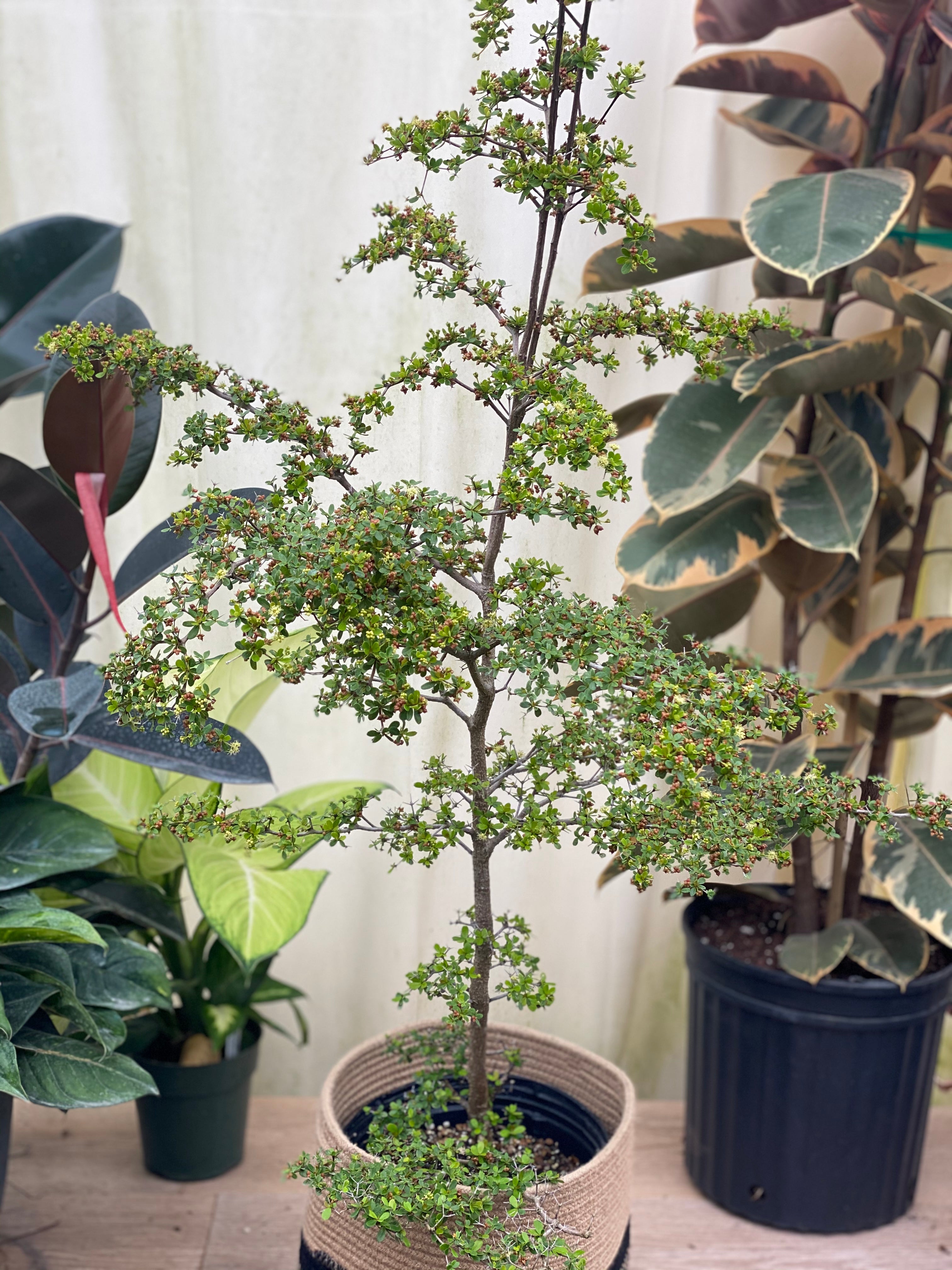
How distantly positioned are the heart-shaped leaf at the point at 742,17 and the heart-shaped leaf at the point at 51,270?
2.46 ft

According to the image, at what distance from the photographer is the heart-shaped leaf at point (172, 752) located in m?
1.07

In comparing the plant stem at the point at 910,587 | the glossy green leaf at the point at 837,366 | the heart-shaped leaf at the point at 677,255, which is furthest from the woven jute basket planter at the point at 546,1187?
the heart-shaped leaf at the point at 677,255

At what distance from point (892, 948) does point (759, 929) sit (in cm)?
18

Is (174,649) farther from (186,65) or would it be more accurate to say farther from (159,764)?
(186,65)

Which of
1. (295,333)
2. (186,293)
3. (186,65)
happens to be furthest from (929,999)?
(186,65)

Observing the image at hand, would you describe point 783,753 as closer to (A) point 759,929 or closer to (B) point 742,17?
(A) point 759,929

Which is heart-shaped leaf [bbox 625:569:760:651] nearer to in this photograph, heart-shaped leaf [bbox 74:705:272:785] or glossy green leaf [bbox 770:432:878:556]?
glossy green leaf [bbox 770:432:878:556]

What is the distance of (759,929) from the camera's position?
1422mm

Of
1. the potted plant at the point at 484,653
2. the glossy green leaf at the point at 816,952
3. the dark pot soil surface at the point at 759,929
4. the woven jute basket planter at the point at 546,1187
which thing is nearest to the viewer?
the potted plant at the point at 484,653

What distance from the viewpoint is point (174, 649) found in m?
0.74

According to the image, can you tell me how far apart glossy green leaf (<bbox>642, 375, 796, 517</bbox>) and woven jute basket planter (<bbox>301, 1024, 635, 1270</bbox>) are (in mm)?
572

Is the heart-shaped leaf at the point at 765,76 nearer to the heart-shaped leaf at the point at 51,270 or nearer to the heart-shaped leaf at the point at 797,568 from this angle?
the heart-shaped leaf at the point at 797,568

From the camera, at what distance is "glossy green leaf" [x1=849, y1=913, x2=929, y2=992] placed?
1258mm

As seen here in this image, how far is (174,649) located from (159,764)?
1.22 feet
